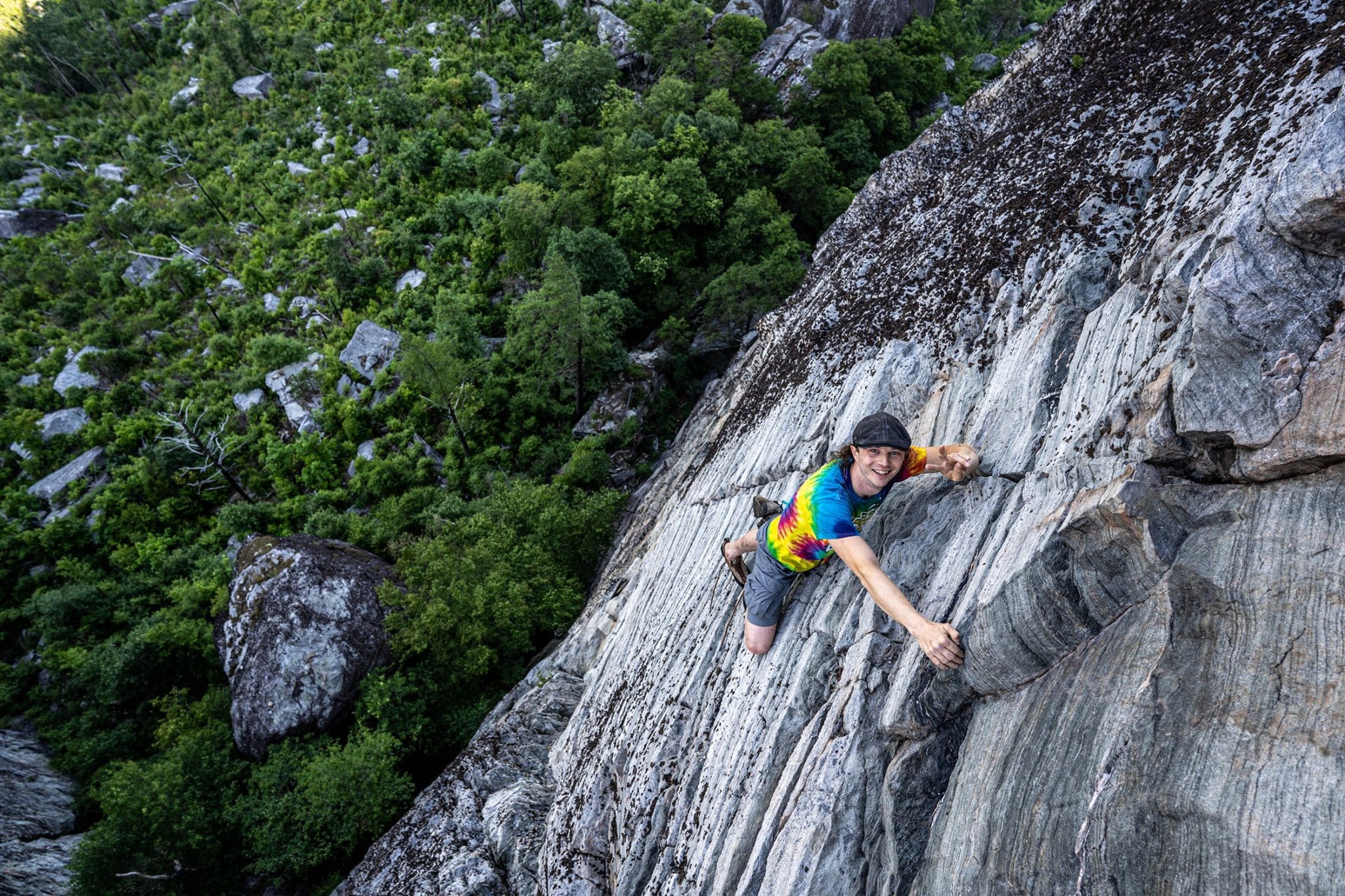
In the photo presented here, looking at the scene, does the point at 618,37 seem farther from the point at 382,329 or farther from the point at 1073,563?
the point at 1073,563

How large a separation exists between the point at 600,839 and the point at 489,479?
2434 cm

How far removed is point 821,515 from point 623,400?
28527 millimetres

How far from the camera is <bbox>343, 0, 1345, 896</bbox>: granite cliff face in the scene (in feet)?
15.1

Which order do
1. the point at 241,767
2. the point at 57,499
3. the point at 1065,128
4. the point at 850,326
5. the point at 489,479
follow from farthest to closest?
the point at 57,499 < the point at 489,479 < the point at 241,767 < the point at 850,326 < the point at 1065,128

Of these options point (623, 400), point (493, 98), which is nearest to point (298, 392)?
point (623, 400)

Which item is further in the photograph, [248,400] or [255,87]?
[255,87]

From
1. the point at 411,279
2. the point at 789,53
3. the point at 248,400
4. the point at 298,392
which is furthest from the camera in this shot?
the point at 789,53

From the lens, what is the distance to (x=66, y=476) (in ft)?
139

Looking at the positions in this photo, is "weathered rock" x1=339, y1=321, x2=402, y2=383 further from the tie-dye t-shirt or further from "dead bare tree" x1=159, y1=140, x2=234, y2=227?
the tie-dye t-shirt

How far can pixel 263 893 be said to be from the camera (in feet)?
78.8

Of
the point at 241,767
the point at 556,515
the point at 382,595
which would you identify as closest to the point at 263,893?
the point at 241,767

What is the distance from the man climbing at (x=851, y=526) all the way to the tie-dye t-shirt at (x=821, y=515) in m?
0.01

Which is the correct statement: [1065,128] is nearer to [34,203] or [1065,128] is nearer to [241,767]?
[241,767]

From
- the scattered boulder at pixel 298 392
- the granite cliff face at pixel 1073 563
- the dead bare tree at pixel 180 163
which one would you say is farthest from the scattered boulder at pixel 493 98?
the granite cliff face at pixel 1073 563
